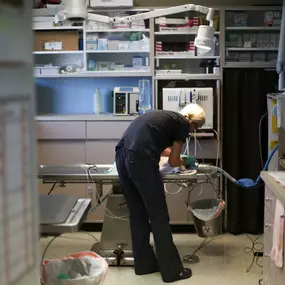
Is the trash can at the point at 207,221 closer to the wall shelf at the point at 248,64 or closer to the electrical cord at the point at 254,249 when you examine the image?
the electrical cord at the point at 254,249

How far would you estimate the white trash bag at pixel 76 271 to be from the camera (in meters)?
1.92

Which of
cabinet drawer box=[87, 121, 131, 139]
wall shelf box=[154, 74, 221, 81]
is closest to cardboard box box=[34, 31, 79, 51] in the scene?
cabinet drawer box=[87, 121, 131, 139]

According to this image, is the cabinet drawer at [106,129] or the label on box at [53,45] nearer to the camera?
the cabinet drawer at [106,129]

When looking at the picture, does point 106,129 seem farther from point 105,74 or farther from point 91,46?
point 91,46

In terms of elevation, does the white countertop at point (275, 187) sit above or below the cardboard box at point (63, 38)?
below

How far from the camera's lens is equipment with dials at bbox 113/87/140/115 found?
451 centimetres

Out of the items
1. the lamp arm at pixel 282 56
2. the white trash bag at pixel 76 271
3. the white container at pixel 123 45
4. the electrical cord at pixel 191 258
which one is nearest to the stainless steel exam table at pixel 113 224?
the electrical cord at pixel 191 258

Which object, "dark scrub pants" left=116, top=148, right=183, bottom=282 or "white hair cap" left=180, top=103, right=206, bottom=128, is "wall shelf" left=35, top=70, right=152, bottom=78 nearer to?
"white hair cap" left=180, top=103, right=206, bottom=128

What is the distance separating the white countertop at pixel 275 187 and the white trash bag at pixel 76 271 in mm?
992

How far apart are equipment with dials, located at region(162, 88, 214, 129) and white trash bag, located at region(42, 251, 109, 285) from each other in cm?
248

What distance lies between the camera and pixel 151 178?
322 centimetres

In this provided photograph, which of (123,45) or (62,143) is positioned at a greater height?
(123,45)

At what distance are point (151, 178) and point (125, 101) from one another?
1.48 meters

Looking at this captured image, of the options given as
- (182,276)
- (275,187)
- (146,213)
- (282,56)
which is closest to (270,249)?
(275,187)
